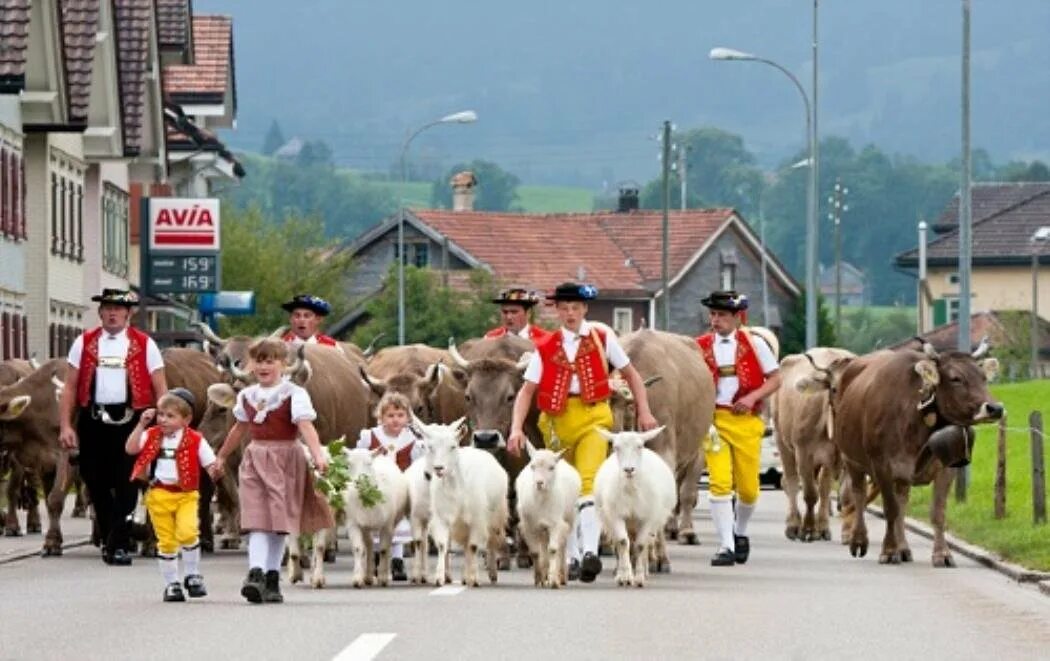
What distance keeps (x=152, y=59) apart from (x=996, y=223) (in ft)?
294

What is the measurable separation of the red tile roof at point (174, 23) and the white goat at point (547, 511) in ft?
171

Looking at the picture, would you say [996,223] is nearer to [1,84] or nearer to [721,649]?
Result: [1,84]

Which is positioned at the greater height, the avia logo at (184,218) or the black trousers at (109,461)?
the avia logo at (184,218)

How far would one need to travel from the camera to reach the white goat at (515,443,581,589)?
24.3 meters

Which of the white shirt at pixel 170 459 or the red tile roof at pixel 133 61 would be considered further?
the red tile roof at pixel 133 61

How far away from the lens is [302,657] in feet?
58.4

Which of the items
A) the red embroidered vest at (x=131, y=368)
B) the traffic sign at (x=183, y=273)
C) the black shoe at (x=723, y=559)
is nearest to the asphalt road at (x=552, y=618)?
the black shoe at (x=723, y=559)

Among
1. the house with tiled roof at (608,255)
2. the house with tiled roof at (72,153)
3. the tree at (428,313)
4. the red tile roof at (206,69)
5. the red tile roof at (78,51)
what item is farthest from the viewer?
the house with tiled roof at (608,255)

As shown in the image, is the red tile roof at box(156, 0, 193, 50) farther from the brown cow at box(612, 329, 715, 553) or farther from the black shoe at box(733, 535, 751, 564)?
the black shoe at box(733, 535, 751, 564)

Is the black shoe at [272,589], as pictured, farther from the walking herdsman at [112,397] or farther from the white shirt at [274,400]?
the walking herdsman at [112,397]

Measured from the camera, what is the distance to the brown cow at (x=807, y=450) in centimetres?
3425

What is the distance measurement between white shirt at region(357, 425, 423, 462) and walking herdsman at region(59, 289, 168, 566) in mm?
2062

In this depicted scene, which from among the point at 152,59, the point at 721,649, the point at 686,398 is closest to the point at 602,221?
the point at 152,59

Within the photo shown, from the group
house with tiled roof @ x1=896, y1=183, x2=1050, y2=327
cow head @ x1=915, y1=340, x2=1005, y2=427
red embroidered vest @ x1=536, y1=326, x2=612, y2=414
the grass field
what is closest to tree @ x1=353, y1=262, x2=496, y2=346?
the grass field
